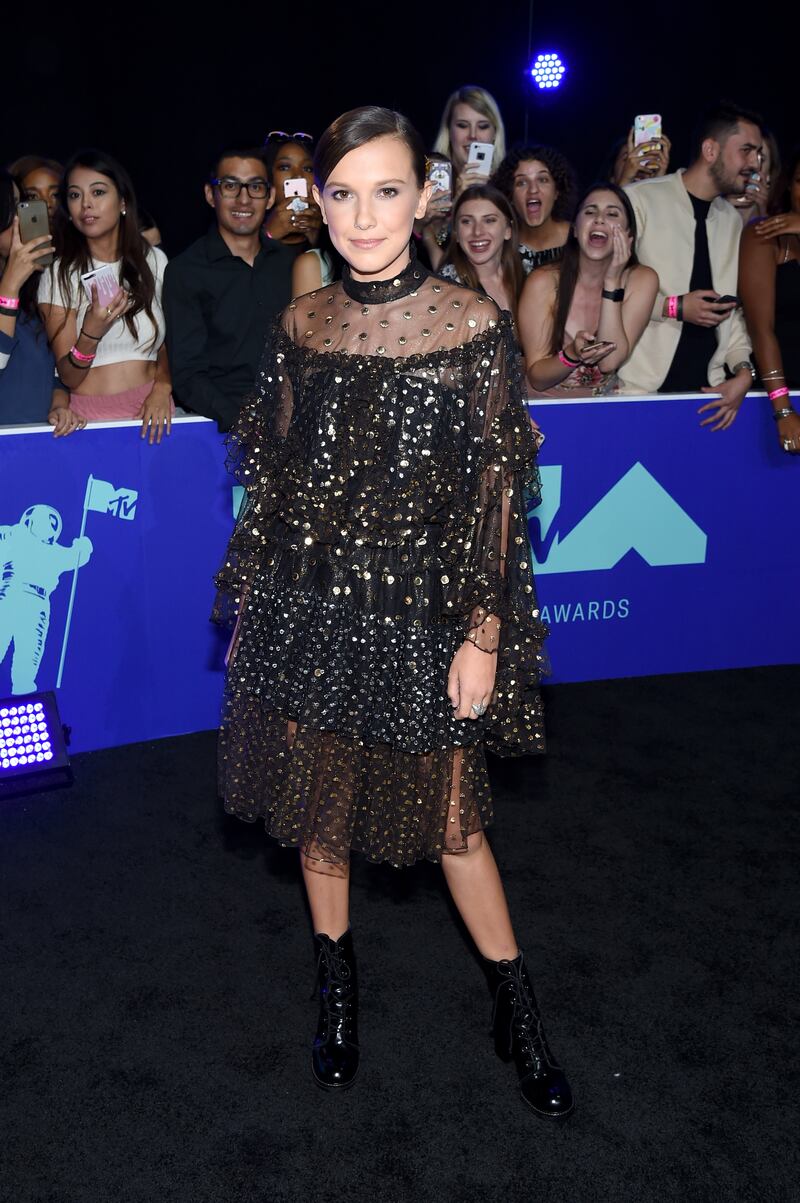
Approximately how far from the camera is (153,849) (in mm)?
3135

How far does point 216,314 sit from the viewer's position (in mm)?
3672

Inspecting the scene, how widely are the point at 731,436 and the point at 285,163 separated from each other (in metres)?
1.96

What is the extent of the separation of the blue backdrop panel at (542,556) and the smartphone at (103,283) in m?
0.49

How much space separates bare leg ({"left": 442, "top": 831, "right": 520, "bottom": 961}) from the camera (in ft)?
7.33

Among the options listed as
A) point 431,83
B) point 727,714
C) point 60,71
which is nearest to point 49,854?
point 727,714

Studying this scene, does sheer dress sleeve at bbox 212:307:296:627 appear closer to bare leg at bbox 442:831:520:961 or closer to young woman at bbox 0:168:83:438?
bare leg at bbox 442:831:520:961

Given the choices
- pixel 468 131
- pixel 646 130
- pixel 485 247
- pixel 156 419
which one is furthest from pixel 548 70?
pixel 156 419

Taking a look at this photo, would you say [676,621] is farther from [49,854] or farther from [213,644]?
[49,854]

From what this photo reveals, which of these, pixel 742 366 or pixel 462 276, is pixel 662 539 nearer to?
pixel 742 366

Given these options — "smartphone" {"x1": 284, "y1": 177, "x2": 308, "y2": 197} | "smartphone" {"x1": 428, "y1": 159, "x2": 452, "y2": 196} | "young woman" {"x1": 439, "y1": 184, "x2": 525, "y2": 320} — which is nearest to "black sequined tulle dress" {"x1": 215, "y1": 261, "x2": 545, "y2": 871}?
"young woman" {"x1": 439, "y1": 184, "x2": 525, "y2": 320}

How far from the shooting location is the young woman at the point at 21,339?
133 inches

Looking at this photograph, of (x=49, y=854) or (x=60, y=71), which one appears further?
(x=60, y=71)

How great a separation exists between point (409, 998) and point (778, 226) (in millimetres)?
2892

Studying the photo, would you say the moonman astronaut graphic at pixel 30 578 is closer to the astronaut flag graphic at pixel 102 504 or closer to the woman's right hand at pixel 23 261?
the astronaut flag graphic at pixel 102 504
